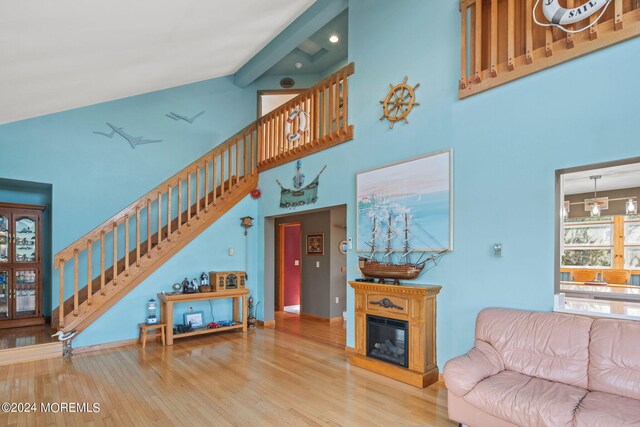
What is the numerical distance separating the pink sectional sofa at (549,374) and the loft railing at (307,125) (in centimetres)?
314

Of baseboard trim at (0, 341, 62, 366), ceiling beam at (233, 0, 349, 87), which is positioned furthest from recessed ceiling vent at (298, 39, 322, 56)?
baseboard trim at (0, 341, 62, 366)

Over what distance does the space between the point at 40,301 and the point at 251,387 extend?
4.40 metres

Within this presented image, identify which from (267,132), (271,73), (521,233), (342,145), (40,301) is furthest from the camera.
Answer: (271,73)

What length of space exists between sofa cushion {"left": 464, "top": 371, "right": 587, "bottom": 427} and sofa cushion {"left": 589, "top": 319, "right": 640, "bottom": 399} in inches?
6.4

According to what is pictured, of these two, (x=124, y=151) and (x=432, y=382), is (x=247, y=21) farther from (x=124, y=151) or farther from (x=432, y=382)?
(x=432, y=382)

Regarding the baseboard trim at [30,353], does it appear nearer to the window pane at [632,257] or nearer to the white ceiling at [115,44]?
the white ceiling at [115,44]

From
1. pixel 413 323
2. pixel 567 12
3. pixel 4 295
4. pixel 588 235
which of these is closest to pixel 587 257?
pixel 588 235

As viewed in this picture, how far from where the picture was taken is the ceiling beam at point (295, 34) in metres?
5.16

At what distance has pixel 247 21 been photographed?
4633 mm

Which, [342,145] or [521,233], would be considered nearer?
[521,233]

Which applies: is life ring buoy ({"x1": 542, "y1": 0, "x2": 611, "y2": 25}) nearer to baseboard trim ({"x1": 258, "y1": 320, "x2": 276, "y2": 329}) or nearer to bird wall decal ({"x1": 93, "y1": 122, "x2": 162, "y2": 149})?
baseboard trim ({"x1": 258, "y1": 320, "x2": 276, "y2": 329})

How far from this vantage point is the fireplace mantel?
3559mm

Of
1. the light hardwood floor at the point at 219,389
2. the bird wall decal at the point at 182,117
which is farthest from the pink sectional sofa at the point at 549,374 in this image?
the bird wall decal at the point at 182,117

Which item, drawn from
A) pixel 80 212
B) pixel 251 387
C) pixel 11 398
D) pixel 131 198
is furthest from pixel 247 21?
pixel 11 398
